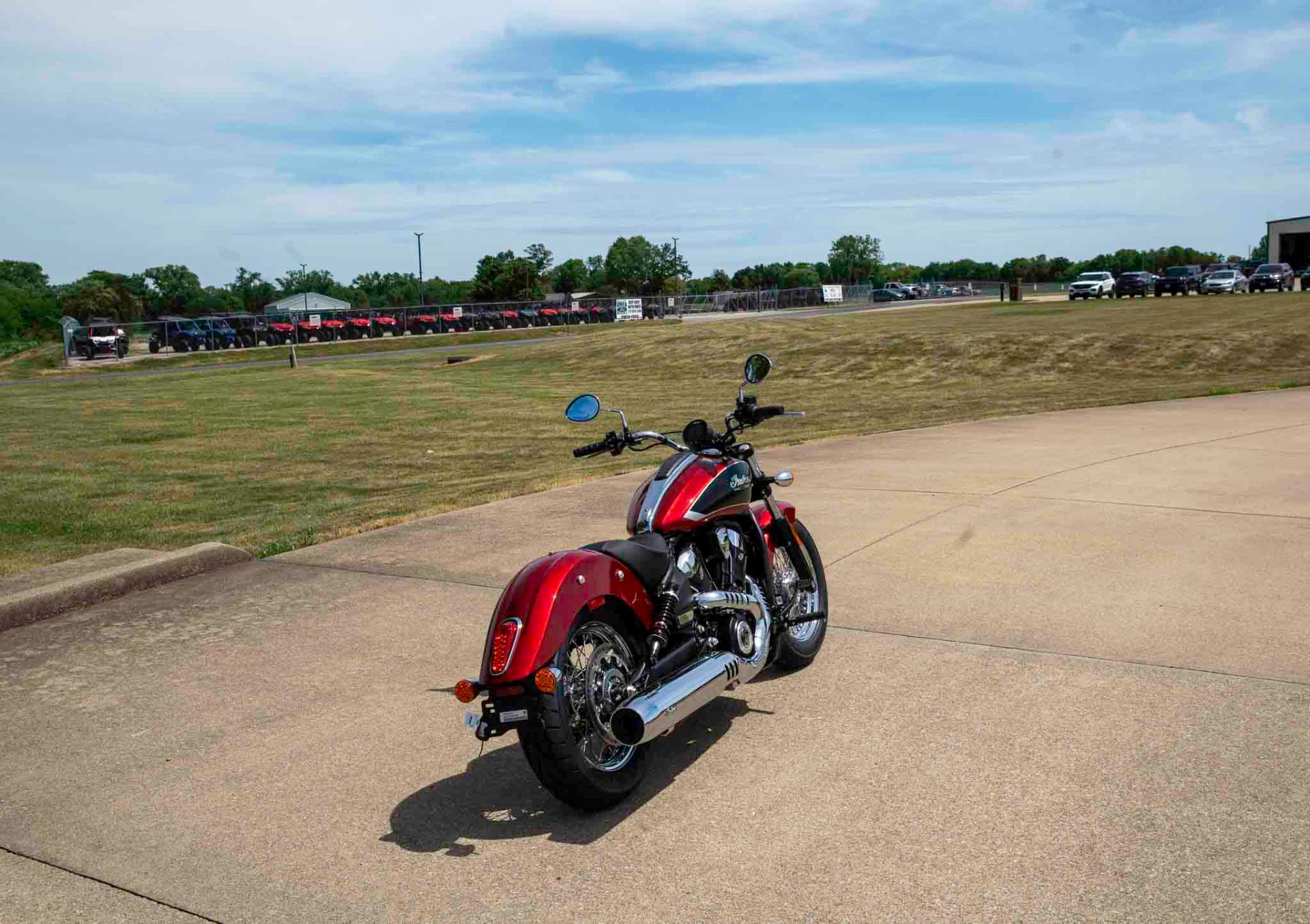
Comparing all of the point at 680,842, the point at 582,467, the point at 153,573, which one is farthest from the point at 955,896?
the point at 582,467

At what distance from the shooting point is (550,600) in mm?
4301

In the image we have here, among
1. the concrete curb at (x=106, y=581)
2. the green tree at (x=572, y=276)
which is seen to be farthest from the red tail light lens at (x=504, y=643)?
the green tree at (x=572, y=276)

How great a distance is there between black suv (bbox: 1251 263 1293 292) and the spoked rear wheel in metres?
62.0

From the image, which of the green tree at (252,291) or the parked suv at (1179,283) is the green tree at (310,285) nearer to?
Result: the green tree at (252,291)

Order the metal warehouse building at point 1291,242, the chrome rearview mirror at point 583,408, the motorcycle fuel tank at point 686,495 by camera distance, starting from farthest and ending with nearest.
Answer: the metal warehouse building at point 1291,242 < the chrome rearview mirror at point 583,408 < the motorcycle fuel tank at point 686,495

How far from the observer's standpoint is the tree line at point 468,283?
378ft

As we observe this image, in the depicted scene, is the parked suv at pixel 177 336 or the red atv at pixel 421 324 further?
the red atv at pixel 421 324

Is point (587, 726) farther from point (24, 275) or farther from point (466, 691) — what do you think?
point (24, 275)

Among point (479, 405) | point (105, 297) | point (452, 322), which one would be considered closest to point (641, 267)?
point (105, 297)

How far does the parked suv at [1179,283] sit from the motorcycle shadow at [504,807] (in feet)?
202

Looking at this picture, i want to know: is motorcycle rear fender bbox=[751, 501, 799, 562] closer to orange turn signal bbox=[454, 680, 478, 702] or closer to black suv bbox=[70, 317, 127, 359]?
orange turn signal bbox=[454, 680, 478, 702]

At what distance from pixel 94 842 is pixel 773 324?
3599 centimetres

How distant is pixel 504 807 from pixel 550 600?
0.92 meters

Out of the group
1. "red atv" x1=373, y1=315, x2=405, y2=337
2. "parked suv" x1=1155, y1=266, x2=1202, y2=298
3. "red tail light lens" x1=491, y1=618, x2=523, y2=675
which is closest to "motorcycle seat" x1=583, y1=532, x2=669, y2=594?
"red tail light lens" x1=491, y1=618, x2=523, y2=675
